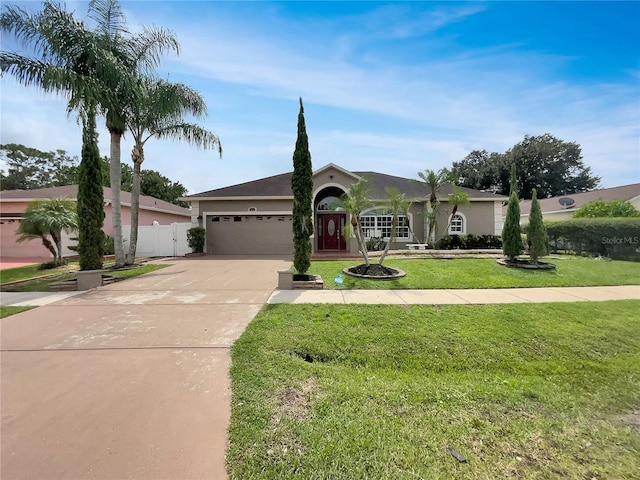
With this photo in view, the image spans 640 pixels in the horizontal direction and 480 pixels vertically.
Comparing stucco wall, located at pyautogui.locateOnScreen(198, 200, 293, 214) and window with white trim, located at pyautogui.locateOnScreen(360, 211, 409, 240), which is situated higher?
stucco wall, located at pyautogui.locateOnScreen(198, 200, 293, 214)

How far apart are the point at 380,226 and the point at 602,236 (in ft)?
35.9

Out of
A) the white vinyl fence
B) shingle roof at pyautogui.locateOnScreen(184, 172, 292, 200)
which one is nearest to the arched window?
shingle roof at pyautogui.locateOnScreen(184, 172, 292, 200)

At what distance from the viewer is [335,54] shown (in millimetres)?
8961

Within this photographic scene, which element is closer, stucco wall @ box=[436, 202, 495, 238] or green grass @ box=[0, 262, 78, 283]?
green grass @ box=[0, 262, 78, 283]

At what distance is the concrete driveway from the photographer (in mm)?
2318

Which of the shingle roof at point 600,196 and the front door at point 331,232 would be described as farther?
the shingle roof at point 600,196

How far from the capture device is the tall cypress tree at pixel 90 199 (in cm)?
979

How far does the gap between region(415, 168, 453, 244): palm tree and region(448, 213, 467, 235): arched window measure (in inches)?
58.9

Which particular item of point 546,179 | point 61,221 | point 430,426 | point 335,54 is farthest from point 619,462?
point 546,179

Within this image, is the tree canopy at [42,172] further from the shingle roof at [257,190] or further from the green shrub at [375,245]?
the green shrub at [375,245]

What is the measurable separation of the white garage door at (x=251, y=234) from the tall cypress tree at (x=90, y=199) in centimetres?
736

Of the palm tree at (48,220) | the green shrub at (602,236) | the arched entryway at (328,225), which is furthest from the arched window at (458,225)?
the palm tree at (48,220)

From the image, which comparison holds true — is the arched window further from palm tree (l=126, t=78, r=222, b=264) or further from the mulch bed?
palm tree (l=126, t=78, r=222, b=264)

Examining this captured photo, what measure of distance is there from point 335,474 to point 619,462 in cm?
238
